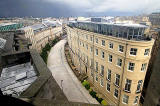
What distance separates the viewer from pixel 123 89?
19.5 metres

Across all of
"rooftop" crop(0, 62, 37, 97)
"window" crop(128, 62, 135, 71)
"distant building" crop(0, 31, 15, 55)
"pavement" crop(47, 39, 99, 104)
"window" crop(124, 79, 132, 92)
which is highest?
"distant building" crop(0, 31, 15, 55)

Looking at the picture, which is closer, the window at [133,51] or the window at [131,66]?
the window at [133,51]

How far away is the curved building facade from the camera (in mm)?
16531

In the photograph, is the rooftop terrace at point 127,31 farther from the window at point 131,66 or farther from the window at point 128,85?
the window at point 128,85

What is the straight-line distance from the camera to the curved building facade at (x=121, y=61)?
16.5 meters

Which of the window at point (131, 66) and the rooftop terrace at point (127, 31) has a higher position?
the rooftop terrace at point (127, 31)

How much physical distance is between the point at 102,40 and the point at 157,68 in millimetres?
20508

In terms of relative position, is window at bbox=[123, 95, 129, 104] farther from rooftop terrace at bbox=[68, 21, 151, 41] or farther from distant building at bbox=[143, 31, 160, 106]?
distant building at bbox=[143, 31, 160, 106]

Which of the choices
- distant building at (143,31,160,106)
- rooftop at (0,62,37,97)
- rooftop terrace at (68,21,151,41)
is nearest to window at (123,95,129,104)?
rooftop terrace at (68,21,151,41)

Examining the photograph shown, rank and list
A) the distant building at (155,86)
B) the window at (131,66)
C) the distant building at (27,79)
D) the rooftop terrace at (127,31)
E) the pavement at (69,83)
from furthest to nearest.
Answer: the pavement at (69,83) < the rooftop terrace at (127,31) < the window at (131,66) < the distant building at (27,79) < the distant building at (155,86)

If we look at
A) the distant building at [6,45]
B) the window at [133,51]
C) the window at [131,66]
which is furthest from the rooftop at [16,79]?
the window at [131,66]

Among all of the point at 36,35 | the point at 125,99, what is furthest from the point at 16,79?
the point at 36,35

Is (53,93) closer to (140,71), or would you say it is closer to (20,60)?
(20,60)

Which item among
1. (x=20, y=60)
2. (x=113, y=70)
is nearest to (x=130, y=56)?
(x=113, y=70)
